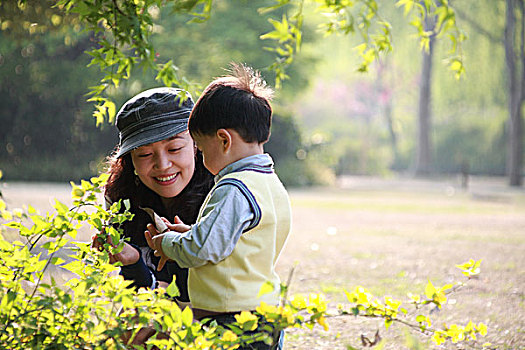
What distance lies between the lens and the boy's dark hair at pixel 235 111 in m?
2.18

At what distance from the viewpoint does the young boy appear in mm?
1964

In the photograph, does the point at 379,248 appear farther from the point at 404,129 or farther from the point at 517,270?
the point at 404,129

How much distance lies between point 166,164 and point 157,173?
0.18 feet

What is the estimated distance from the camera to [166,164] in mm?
2795

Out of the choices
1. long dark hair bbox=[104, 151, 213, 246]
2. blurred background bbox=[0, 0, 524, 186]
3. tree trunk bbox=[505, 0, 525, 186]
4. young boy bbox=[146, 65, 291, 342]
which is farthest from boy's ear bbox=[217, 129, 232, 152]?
tree trunk bbox=[505, 0, 525, 186]

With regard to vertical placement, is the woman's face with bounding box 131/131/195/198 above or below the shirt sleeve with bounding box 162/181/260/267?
above

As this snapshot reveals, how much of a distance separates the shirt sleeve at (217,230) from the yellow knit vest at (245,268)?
1.8 inches

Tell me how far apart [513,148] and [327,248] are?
16.9 m

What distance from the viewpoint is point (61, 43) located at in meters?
20.9

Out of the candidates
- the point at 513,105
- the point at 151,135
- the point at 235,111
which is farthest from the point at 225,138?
the point at 513,105

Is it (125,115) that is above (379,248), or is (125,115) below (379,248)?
above

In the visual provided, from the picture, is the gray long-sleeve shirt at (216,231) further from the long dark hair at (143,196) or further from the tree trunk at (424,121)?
the tree trunk at (424,121)

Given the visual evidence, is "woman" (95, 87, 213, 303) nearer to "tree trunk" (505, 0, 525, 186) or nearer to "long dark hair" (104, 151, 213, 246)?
"long dark hair" (104, 151, 213, 246)

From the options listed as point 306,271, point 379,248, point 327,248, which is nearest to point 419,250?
point 379,248
